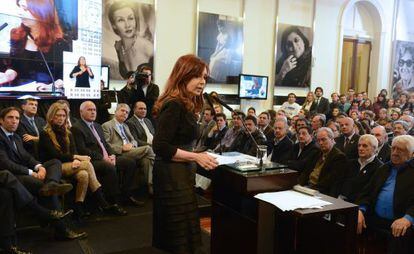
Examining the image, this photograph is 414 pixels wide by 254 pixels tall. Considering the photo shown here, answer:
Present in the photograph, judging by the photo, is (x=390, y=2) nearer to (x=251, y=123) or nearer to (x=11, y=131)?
(x=251, y=123)

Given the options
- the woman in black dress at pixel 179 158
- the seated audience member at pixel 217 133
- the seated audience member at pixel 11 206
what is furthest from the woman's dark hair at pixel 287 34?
the woman in black dress at pixel 179 158

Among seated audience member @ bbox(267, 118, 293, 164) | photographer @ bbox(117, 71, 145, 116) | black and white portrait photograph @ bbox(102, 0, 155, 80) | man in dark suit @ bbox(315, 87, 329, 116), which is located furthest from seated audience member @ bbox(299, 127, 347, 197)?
man in dark suit @ bbox(315, 87, 329, 116)

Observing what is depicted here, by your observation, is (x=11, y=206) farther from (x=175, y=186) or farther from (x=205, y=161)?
(x=205, y=161)

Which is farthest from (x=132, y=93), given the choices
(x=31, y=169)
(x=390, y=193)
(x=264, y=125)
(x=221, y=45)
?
(x=390, y=193)

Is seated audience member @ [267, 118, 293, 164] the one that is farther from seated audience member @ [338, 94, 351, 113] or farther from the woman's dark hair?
the woman's dark hair

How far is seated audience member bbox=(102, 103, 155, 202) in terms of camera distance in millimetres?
4566

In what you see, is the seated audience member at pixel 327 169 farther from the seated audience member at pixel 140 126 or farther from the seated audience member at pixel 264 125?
the seated audience member at pixel 140 126

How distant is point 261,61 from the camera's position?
29.5 feet

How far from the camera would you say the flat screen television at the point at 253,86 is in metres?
8.59

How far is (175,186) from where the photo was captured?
1.82 m

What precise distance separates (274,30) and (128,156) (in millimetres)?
5595

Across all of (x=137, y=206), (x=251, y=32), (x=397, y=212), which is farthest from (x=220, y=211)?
(x=251, y=32)

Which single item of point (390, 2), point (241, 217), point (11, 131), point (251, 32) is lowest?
point (241, 217)

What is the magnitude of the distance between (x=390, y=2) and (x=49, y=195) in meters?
10.4
